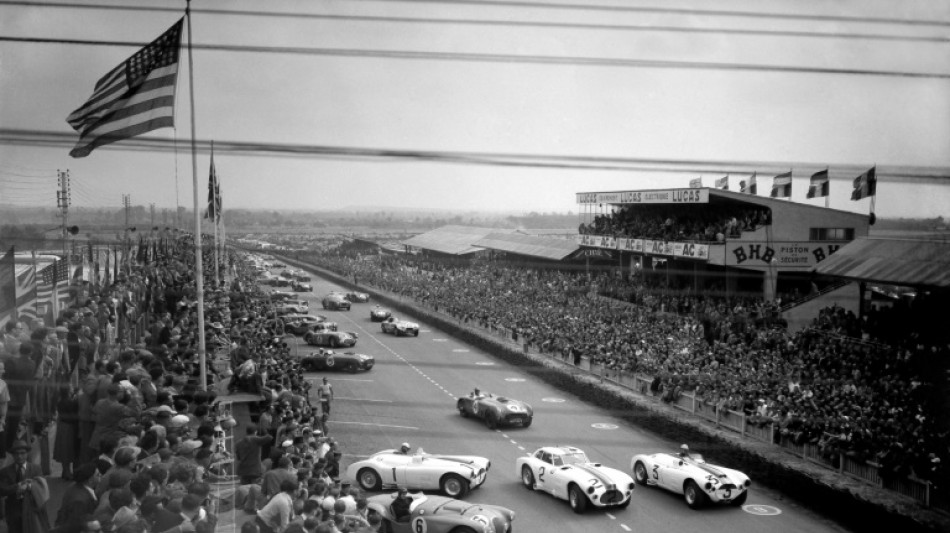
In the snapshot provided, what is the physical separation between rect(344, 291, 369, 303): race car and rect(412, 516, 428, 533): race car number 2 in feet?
98.7

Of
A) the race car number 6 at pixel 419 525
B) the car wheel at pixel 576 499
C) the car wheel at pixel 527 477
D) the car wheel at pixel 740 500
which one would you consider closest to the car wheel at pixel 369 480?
the race car number 6 at pixel 419 525

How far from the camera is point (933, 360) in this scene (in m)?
13.1

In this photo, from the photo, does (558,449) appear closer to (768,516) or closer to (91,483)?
(768,516)

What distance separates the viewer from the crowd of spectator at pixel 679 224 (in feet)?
76.1

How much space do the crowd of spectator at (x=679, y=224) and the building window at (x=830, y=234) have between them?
1.51 meters

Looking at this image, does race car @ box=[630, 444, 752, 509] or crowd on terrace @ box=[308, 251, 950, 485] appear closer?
crowd on terrace @ box=[308, 251, 950, 485]

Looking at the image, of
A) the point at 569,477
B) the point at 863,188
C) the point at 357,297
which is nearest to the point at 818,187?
the point at 863,188

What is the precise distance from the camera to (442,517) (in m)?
10.2

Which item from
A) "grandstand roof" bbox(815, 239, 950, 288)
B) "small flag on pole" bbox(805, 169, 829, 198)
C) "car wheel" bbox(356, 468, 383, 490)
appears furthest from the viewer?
"small flag on pole" bbox(805, 169, 829, 198)

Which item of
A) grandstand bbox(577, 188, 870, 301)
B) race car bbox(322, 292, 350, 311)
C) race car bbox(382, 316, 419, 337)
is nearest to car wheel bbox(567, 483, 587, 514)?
grandstand bbox(577, 188, 870, 301)

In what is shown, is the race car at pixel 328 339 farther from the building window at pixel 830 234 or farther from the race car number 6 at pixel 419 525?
the race car number 6 at pixel 419 525

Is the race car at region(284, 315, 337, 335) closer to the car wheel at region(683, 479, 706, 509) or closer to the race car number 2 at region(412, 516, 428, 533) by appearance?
the car wheel at region(683, 479, 706, 509)

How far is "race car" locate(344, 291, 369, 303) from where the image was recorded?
40.2 m

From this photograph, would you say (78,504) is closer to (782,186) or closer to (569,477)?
(569,477)
